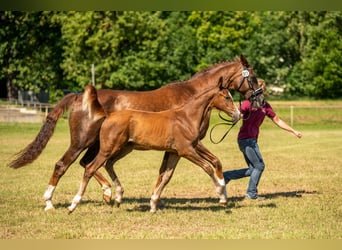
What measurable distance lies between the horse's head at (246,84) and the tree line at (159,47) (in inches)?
1248

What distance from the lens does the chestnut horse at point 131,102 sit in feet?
33.1

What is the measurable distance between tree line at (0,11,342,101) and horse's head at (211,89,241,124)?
32.4m

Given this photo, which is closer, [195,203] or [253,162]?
[195,203]

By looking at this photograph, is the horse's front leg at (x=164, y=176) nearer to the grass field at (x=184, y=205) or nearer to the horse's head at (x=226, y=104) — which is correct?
the grass field at (x=184, y=205)

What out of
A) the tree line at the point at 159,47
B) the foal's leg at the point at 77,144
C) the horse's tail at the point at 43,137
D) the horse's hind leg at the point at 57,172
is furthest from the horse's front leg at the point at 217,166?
the tree line at the point at 159,47

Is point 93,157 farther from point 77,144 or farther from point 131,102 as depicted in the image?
point 131,102

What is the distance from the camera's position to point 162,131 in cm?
958

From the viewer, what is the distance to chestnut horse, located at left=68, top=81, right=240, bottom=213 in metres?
9.42

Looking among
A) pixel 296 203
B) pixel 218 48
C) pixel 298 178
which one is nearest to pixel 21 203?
pixel 296 203

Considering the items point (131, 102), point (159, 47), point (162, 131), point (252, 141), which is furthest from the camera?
point (159, 47)

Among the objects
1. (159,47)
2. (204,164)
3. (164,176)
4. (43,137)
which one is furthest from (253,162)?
(159,47)

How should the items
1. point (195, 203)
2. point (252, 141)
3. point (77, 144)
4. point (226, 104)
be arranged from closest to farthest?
1. point (226, 104)
2. point (77, 144)
3. point (195, 203)
4. point (252, 141)

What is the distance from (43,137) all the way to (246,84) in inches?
143

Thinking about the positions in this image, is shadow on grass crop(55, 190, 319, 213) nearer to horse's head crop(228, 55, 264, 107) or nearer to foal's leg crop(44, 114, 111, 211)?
foal's leg crop(44, 114, 111, 211)
